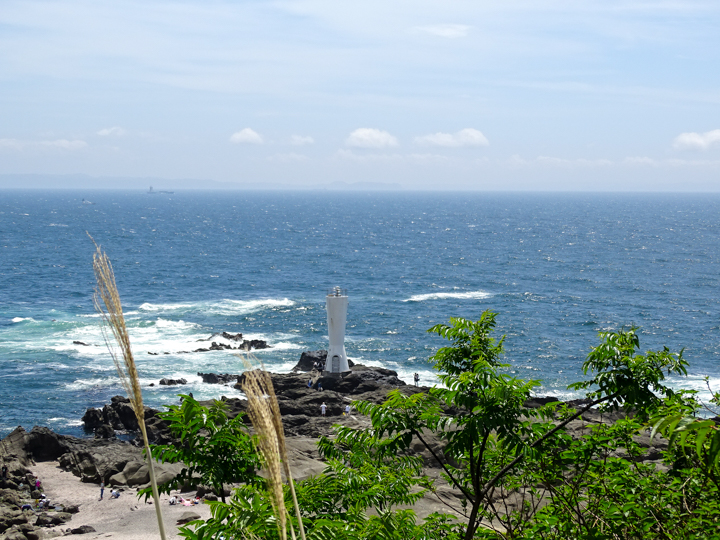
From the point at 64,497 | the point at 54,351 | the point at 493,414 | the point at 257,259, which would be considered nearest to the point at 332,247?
the point at 257,259

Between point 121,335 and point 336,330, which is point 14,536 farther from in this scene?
point 121,335

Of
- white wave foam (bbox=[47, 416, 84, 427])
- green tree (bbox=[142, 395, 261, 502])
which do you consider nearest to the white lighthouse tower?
white wave foam (bbox=[47, 416, 84, 427])

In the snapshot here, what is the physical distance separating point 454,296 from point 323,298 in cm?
1603

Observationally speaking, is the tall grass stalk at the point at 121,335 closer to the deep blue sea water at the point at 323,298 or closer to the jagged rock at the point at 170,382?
the deep blue sea water at the point at 323,298

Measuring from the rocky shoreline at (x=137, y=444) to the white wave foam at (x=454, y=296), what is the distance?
1262 inches

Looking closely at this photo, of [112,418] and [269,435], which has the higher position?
[269,435]

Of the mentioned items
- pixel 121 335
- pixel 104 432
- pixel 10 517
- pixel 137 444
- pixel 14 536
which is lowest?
pixel 137 444

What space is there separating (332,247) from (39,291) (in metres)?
62.2

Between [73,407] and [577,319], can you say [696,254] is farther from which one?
[73,407]

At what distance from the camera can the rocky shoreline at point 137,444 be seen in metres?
25.2

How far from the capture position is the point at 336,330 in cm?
4066

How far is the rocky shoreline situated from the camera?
25.2m

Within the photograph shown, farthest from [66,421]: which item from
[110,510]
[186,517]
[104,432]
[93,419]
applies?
[186,517]

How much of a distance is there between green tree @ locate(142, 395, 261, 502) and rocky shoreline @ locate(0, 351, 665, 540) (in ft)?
43.5
